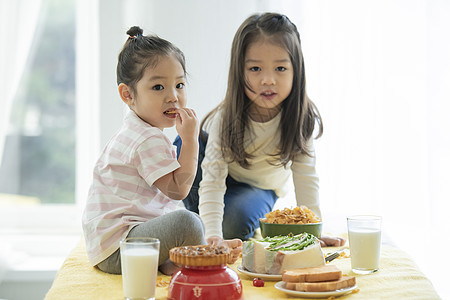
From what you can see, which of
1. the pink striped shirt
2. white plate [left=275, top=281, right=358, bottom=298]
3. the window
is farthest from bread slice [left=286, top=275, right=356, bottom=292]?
the window

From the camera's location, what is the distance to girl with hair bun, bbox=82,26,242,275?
120cm

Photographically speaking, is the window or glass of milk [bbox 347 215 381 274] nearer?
glass of milk [bbox 347 215 381 274]

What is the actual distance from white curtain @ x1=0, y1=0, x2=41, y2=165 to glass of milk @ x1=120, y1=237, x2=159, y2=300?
1544 mm

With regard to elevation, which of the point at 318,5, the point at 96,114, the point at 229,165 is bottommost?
the point at 229,165

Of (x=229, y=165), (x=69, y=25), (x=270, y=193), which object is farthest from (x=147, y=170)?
(x=69, y=25)

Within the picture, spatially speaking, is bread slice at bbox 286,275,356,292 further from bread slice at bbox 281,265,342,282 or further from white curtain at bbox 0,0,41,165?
white curtain at bbox 0,0,41,165

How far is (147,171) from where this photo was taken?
3.98 ft

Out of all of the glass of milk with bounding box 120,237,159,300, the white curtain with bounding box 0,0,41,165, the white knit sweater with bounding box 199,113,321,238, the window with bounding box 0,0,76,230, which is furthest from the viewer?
the window with bounding box 0,0,76,230

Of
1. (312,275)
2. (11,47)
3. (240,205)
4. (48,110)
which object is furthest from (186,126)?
(48,110)

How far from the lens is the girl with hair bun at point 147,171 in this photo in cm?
120

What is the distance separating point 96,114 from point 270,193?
2.91 ft

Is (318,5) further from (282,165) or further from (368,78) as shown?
(282,165)

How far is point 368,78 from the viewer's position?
2248 mm

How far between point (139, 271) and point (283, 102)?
1.05 m
